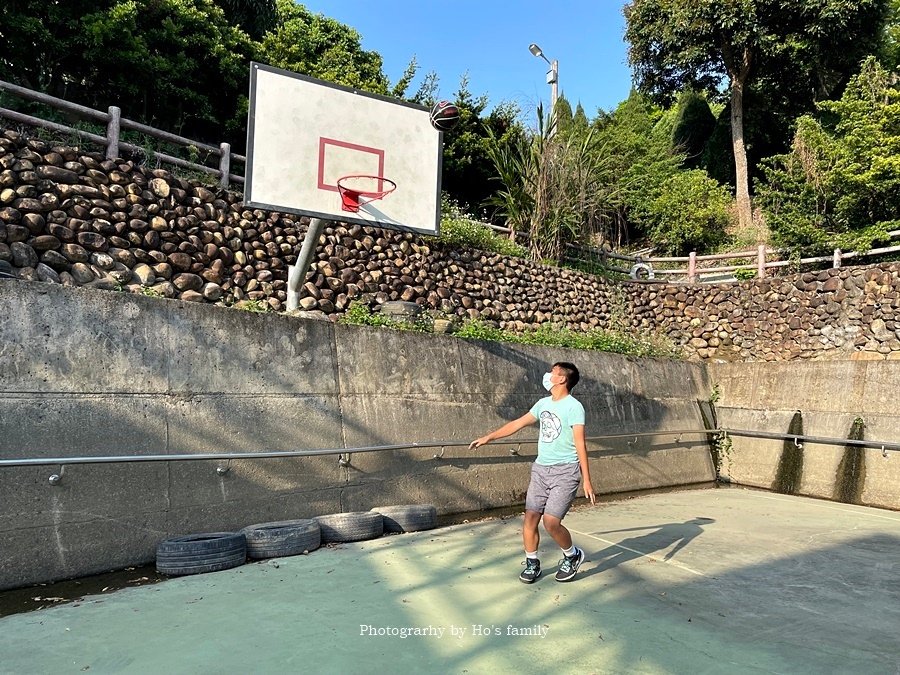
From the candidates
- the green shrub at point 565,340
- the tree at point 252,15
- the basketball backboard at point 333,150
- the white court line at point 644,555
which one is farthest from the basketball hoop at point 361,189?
the tree at point 252,15

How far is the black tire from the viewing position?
5262mm

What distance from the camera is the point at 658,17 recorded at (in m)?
18.7

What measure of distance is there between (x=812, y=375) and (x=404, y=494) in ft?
22.9

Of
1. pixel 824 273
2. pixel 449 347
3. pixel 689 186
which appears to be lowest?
pixel 449 347

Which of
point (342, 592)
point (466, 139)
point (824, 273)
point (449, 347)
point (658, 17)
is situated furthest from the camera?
point (658, 17)

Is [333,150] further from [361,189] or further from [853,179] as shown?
[853,179]

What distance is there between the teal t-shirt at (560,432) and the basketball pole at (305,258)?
324 cm

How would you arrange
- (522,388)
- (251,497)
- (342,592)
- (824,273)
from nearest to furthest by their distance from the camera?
(342,592), (251,497), (522,388), (824,273)

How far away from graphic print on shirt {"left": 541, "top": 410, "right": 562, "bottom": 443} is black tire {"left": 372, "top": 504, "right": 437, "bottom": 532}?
198 centimetres

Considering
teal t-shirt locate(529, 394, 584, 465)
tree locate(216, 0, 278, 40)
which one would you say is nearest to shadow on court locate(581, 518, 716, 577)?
teal t-shirt locate(529, 394, 584, 465)

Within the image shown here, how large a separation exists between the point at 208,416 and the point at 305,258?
201 centimetres

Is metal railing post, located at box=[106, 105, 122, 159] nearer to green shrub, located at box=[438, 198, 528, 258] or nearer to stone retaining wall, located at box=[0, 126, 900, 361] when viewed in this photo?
stone retaining wall, located at box=[0, 126, 900, 361]

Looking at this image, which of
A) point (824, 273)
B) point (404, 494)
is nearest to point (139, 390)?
point (404, 494)

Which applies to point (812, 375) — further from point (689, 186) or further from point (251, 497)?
point (689, 186)
